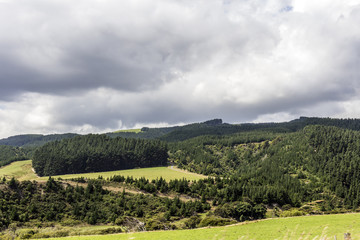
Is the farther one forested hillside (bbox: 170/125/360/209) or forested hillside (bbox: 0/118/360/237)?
forested hillside (bbox: 170/125/360/209)

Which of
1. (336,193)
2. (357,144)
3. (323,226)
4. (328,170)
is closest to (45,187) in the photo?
(323,226)

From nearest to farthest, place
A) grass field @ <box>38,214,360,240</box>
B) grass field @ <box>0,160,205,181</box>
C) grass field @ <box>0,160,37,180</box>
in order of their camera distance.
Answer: grass field @ <box>38,214,360,240</box> → grass field @ <box>0,160,205,181</box> → grass field @ <box>0,160,37,180</box>

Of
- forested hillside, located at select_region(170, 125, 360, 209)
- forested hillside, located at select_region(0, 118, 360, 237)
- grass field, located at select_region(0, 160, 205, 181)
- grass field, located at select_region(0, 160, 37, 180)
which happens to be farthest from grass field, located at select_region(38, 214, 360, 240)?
grass field, located at select_region(0, 160, 37, 180)

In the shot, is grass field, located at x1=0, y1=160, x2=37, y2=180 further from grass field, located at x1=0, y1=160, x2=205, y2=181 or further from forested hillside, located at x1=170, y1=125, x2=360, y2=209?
forested hillside, located at x1=170, y1=125, x2=360, y2=209

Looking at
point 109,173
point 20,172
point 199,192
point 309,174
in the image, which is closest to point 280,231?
point 199,192

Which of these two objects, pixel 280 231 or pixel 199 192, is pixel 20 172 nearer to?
pixel 199 192

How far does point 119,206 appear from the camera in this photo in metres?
86.8

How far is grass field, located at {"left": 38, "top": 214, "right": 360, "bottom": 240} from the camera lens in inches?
1545

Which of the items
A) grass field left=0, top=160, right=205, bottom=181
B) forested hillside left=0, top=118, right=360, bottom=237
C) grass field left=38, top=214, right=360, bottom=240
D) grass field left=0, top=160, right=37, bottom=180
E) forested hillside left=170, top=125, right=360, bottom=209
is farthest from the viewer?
grass field left=0, top=160, right=37, bottom=180

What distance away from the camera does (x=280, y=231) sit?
4288 centimetres

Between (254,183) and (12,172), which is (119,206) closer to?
(254,183)

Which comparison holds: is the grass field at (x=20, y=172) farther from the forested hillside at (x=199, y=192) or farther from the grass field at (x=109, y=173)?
the forested hillside at (x=199, y=192)

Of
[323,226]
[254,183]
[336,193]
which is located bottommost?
[336,193]

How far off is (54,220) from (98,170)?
394 ft
